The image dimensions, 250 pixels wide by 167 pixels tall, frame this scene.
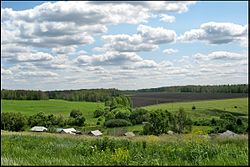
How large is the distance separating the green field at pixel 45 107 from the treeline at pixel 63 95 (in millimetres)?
7801

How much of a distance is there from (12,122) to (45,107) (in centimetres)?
3929

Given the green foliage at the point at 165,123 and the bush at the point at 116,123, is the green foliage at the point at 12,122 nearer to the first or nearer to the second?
the bush at the point at 116,123

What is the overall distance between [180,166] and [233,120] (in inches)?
4287

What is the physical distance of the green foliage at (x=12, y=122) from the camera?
106562 mm

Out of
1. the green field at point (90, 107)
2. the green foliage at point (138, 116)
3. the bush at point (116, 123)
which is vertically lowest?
the bush at point (116, 123)

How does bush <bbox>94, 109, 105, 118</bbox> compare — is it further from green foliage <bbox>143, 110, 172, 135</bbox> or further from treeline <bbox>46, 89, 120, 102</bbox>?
green foliage <bbox>143, 110, 172, 135</bbox>

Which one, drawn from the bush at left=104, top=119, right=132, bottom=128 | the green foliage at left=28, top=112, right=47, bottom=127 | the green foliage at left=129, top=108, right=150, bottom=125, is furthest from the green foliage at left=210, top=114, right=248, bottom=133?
the green foliage at left=28, top=112, right=47, bottom=127

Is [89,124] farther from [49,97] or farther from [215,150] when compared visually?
[215,150]

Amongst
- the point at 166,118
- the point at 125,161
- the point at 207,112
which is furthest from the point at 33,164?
the point at 207,112

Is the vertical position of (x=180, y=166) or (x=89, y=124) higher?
(x=180, y=166)

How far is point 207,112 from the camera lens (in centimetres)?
14088

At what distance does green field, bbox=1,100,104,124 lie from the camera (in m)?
136

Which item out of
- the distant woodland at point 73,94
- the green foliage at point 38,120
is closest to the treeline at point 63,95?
the distant woodland at point 73,94

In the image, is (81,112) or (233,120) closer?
(233,120)
